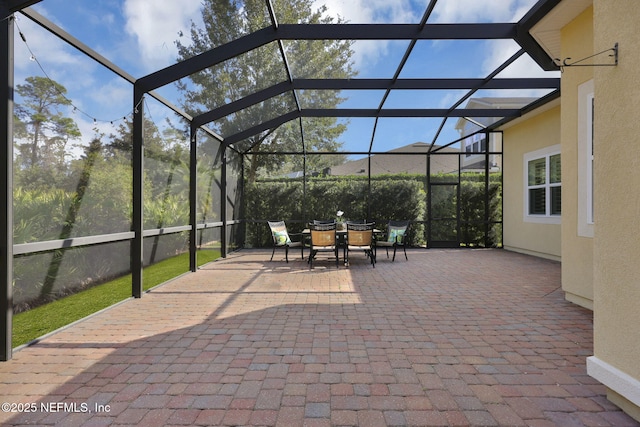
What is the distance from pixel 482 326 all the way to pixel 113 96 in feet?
16.0

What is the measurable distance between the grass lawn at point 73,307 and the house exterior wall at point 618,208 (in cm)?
444

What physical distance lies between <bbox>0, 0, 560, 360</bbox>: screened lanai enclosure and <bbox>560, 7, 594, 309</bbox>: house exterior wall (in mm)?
507

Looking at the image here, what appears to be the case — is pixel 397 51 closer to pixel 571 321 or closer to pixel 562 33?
pixel 562 33

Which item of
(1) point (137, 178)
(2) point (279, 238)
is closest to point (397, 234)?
(2) point (279, 238)

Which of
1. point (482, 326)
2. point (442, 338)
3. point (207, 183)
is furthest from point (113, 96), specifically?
point (482, 326)

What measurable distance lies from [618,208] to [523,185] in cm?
773

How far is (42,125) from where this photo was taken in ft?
10.6

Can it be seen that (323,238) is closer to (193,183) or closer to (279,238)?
(279,238)

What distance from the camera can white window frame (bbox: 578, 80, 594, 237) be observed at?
3975 millimetres

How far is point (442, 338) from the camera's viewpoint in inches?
126

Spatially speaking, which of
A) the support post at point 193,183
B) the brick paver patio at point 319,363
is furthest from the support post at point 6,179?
the support post at point 193,183

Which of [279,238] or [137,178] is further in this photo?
[279,238]

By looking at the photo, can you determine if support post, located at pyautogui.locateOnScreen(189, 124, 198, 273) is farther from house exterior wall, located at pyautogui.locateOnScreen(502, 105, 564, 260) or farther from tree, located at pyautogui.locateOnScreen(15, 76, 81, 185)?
house exterior wall, located at pyautogui.locateOnScreen(502, 105, 564, 260)

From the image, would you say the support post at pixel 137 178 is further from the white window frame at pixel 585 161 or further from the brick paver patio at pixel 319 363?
the white window frame at pixel 585 161
